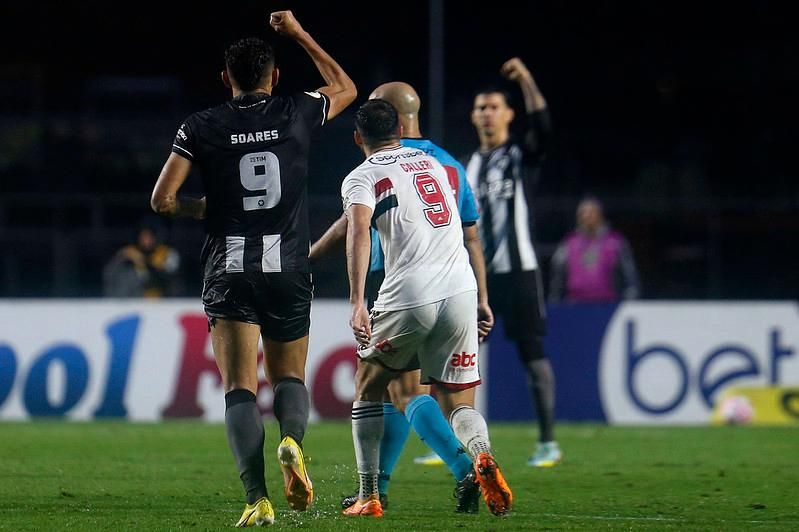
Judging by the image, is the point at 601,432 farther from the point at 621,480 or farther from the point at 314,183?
the point at 314,183

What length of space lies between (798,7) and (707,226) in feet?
29.7

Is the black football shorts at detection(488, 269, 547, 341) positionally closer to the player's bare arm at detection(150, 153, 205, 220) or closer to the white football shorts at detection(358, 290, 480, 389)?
the white football shorts at detection(358, 290, 480, 389)

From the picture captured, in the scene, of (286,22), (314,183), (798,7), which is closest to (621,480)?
(286,22)

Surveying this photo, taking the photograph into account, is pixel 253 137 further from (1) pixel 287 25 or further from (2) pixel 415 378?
(2) pixel 415 378

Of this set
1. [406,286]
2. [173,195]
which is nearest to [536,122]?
[406,286]

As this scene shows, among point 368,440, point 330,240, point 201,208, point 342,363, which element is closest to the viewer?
point 201,208

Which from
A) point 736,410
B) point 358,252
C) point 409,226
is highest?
point 409,226

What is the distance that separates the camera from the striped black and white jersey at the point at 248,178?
5.61 meters

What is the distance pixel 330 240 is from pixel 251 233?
29.1 inches

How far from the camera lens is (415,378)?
6570mm

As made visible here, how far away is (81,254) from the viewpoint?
21.4m

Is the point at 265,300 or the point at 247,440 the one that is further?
the point at 265,300

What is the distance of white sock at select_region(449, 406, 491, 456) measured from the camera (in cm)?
585

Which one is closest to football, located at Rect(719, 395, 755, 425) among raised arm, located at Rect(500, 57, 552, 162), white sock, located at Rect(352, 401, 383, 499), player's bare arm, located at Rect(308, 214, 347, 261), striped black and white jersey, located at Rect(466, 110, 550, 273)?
striped black and white jersey, located at Rect(466, 110, 550, 273)
